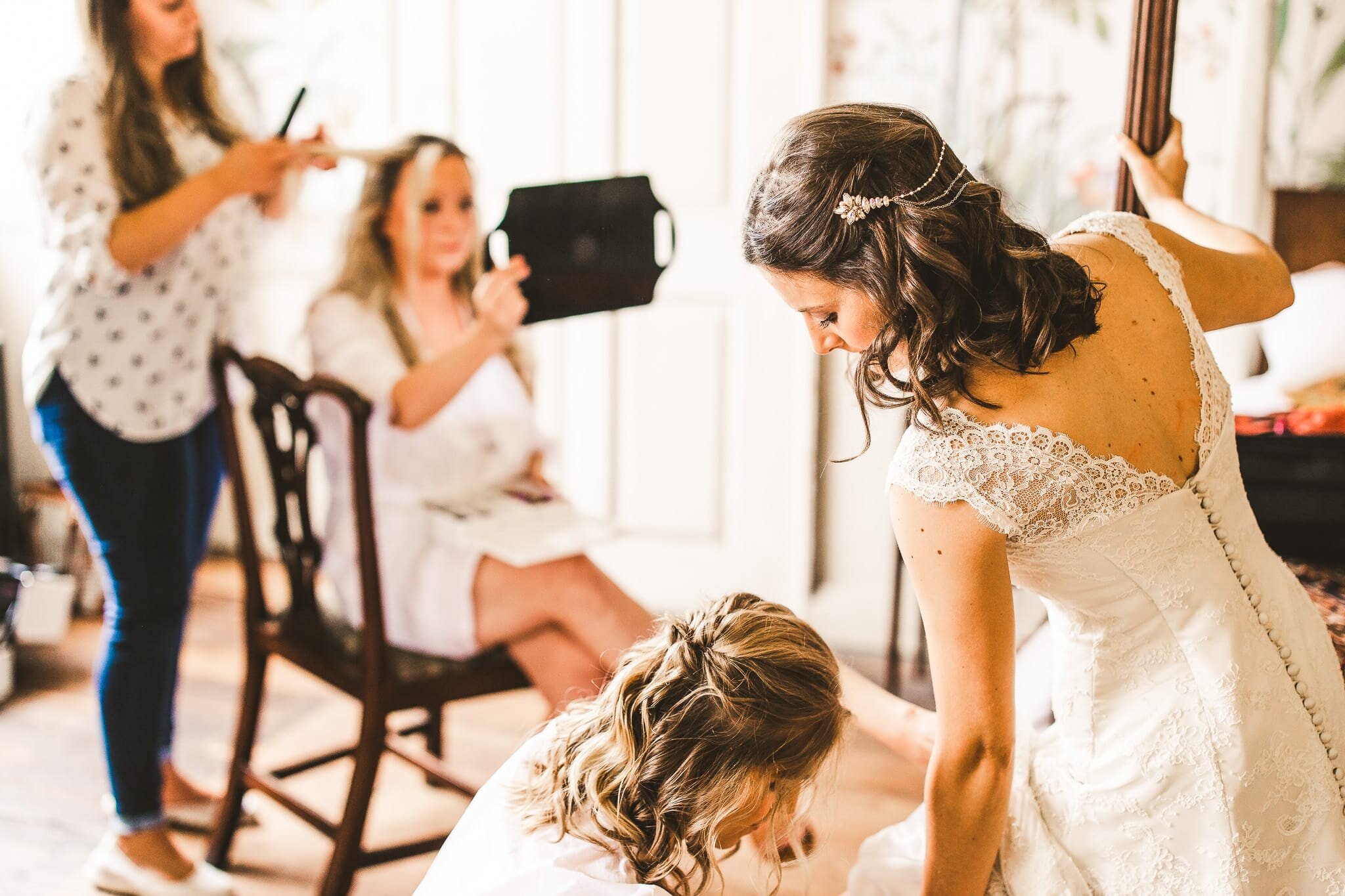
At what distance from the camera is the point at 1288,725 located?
1.01 m

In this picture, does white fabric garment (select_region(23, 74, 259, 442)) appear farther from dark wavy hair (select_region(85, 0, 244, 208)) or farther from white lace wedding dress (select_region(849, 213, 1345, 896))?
white lace wedding dress (select_region(849, 213, 1345, 896))

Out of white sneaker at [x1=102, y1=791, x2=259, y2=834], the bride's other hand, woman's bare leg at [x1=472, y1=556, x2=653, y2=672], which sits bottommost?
white sneaker at [x1=102, y1=791, x2=259, y2=834]

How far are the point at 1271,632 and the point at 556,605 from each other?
38.5 inches

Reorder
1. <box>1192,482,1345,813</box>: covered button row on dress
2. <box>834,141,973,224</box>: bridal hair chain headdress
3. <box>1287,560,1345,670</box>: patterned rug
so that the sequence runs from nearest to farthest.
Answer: <box>834,141,973,224</box>: bridal hair chain headdress, <box>1192,482,1345,813</box>: covered button row on dress, <box>1287,560,1345,670</box>: patterned rug

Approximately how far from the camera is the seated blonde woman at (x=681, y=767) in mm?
950

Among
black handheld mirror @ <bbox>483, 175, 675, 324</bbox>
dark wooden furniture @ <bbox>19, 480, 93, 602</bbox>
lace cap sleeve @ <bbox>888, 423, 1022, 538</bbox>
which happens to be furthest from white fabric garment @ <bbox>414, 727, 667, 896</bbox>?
dark wooden furniture @ <bbox>19, 480, 93, 602</bbox>

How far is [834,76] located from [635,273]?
52.4 inches

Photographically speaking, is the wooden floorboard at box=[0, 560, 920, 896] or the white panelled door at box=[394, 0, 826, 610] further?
the white panelled door at box=[394, 0, 826, 610]

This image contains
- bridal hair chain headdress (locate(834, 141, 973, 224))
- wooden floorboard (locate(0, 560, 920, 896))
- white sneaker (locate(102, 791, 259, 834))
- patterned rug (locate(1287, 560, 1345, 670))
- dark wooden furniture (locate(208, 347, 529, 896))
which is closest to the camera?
bridal hair chain headdress (locate(834, 141, 973, 224))

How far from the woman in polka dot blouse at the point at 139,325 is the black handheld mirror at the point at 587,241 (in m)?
0.48

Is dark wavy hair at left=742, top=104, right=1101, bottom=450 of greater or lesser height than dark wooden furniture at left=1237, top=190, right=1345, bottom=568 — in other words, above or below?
above

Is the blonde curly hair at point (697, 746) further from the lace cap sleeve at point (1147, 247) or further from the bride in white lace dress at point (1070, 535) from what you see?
the lace cap sleeve at point (1147, 247)

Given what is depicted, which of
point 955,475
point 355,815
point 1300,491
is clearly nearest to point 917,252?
point 955,475

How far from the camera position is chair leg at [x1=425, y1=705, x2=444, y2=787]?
85.7 inches
